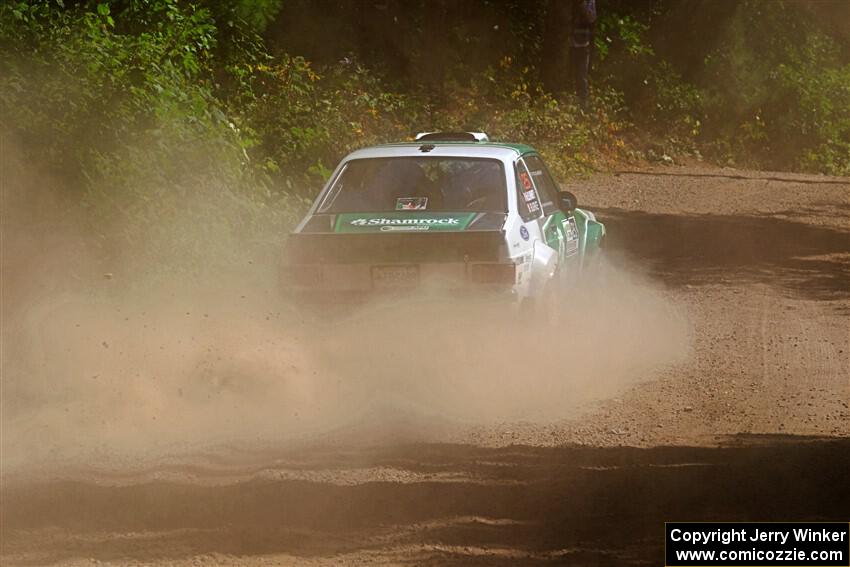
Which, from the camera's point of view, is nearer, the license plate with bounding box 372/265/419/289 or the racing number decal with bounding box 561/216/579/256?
the license plate with bounding box 372/265/419/289

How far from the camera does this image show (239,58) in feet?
59.5

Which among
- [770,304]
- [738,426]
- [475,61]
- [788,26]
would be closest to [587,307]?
[770,304]

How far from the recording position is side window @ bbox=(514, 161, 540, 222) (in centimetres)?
969

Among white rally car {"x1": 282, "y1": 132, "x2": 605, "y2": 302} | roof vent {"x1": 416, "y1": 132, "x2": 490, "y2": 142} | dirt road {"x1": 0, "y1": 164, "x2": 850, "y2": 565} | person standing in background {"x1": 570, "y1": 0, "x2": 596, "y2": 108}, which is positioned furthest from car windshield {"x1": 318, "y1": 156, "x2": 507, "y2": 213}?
person standing in background {"x1": 570, "y1": 0, "x2": 596, "y2": 108}

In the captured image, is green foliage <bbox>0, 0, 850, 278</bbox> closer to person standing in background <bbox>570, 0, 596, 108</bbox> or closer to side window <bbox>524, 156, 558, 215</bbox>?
person standing in background <bbox>570, 0, 596, 108</bbox>

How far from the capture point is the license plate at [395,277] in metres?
8.84

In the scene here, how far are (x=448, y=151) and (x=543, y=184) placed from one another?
1205 mm

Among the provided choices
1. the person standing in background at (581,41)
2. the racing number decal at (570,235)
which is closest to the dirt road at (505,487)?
the racing number decal at (570,235)

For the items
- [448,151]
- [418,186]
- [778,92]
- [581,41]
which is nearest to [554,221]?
[448,151]

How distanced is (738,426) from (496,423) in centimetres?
149

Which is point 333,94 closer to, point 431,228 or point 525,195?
point 525,195

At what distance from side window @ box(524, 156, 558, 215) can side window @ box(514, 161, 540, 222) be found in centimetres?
17

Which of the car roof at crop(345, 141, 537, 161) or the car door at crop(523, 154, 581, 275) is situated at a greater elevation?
the car roof at crop(345, 141, 537, 161)

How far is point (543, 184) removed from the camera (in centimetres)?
1088
